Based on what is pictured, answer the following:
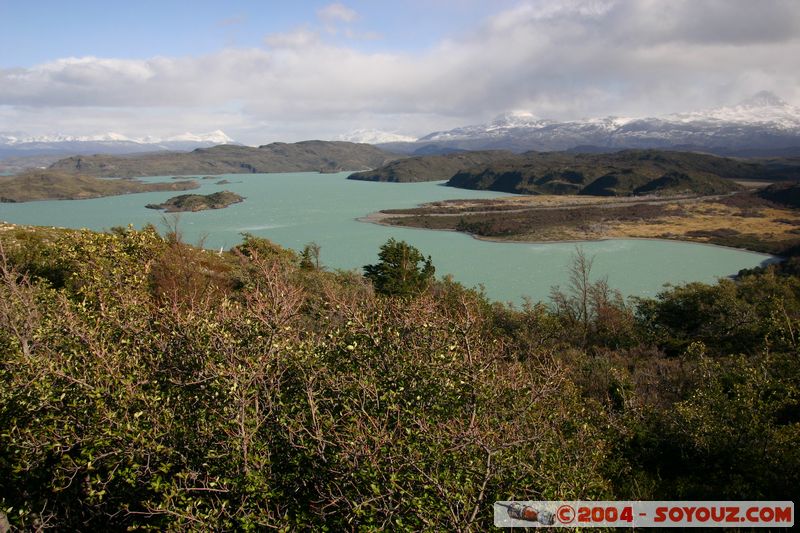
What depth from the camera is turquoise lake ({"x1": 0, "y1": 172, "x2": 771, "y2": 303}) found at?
2162 inches

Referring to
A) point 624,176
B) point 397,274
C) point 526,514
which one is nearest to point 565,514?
point 526,514

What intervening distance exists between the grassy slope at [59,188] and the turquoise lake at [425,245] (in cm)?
1086

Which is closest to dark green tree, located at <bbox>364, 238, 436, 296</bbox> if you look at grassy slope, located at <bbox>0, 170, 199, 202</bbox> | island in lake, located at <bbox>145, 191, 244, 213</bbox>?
island in lake, located at <bbox>145, 191, 244, 213</bbox>

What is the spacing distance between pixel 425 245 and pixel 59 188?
12706 cm

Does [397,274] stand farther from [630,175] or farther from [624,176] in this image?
[630,175]

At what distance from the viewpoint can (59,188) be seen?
14488cm

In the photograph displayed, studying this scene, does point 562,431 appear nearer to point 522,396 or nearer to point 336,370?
point 522,396

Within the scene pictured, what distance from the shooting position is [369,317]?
831 cm

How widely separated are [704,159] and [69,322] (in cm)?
19541

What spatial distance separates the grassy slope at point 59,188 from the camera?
135925mm

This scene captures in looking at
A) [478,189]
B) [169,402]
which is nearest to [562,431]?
[169,402]

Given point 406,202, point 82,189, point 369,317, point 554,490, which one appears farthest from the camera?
point 82,189

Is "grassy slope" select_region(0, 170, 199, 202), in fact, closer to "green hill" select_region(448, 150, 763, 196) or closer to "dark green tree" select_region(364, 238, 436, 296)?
"green hill" select_region(448, 150, 763, 196)

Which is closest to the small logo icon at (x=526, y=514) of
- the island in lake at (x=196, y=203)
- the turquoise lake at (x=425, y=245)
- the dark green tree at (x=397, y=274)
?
the turquoise lake at (x=425, y=245)
